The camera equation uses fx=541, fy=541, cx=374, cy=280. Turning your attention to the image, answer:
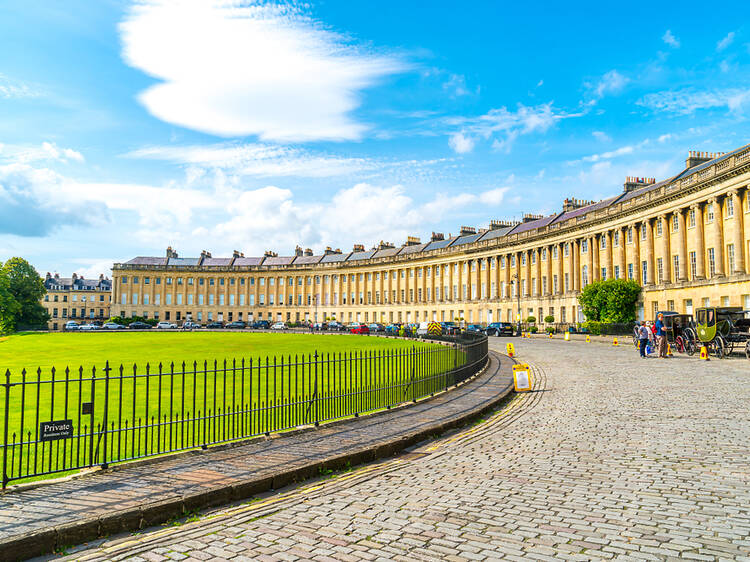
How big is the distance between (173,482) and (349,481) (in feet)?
7.74

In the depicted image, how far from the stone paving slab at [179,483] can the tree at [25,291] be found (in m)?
101

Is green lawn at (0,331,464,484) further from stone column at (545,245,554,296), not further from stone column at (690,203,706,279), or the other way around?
stone column at (545,245,554,296)

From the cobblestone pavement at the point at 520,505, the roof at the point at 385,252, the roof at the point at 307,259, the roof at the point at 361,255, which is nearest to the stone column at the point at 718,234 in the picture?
the cobblestone pavement at the point at 520,505

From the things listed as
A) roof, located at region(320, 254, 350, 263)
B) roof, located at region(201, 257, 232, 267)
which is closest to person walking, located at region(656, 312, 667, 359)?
roof, located at region(320, 254, 350, 263)

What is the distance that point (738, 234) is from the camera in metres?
44.0

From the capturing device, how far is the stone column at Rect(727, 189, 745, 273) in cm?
4341

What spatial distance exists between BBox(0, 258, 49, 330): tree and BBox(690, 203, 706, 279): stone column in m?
99.3

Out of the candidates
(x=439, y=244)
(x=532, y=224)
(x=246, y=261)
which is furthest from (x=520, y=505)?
(x=246, y=261)

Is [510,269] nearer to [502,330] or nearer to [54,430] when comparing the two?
[502,330]

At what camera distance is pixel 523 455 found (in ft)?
28.7

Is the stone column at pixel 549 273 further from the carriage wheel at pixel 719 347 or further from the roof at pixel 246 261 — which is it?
the roof at pixel 246 261

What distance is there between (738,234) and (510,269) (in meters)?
40.2

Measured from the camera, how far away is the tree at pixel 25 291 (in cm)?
9450

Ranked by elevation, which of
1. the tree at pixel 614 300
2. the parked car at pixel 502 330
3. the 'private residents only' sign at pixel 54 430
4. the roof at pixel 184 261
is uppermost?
the roof at pixel 184 261
